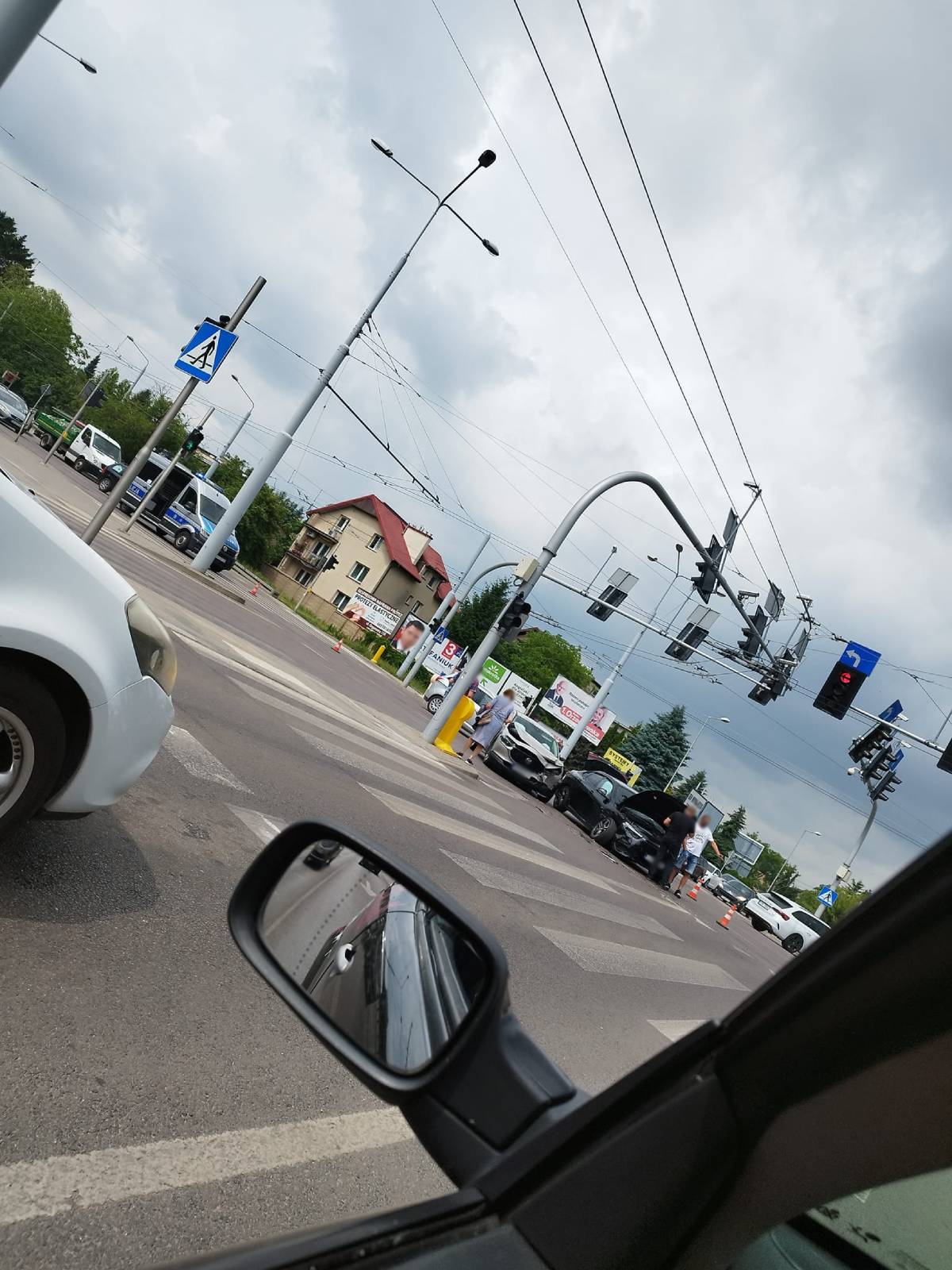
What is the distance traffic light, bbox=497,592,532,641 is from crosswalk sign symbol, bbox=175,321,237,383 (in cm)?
799

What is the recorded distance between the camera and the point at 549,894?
1008 centimetres

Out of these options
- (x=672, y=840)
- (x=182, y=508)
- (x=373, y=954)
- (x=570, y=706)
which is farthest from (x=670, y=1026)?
(x=570, y=706)

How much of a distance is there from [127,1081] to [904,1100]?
2802mm

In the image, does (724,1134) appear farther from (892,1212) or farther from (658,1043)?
(658,1043)

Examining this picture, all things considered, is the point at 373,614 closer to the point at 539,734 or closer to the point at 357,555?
the point at 539,734

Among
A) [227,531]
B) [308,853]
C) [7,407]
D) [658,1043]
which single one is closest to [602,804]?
[227,531]

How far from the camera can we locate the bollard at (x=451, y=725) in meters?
20.0

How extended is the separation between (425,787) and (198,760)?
19.5ft

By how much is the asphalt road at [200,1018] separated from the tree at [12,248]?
12660 centimetres

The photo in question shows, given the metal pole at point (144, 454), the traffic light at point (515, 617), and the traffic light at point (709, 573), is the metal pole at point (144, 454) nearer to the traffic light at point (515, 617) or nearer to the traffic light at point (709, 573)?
the traffic light at point (515, 617)

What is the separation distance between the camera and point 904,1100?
965 mm

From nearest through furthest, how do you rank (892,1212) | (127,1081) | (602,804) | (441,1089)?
1. (892,1212)
2. (441,1089)
3. (127,1081)
4. (602,804)

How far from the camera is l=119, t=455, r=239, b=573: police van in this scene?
32.1m

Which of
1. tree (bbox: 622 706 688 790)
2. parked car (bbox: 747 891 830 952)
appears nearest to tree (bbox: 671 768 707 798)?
tree (bbox: 622 706 688 790)
